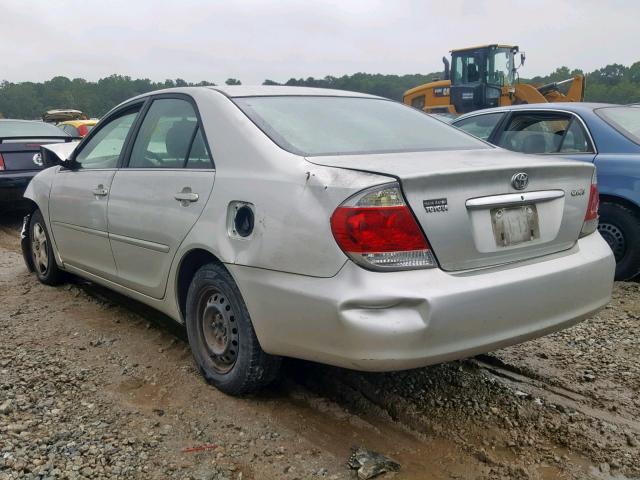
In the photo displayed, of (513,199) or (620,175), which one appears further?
(620,175)

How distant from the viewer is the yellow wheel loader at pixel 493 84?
52.4ft

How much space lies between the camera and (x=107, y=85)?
164 feet

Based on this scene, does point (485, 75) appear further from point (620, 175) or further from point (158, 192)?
→ point (158, 192)

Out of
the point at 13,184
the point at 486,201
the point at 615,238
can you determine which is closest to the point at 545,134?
the point at 615,238

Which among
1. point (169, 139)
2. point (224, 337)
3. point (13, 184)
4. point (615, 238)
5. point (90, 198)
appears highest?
point (169, 139)

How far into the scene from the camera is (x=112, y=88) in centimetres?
4847

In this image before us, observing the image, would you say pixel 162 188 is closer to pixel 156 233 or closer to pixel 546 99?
pixel 156 233

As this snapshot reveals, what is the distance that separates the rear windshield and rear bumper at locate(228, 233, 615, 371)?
2.27 ft

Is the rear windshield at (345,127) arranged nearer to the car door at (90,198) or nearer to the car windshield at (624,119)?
the car door at (90,198)

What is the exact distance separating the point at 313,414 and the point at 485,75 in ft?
48.4

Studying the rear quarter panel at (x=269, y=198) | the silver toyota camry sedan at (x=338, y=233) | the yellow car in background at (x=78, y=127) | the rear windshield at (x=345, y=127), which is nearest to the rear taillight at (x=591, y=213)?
the silver toyota camry sedan at (x=338, y=233)

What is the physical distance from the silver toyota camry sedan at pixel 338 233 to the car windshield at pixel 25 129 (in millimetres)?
6391

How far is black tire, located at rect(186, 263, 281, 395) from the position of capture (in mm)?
2904

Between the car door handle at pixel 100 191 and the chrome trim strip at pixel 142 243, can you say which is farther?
the car door handle at pixel 100 191
